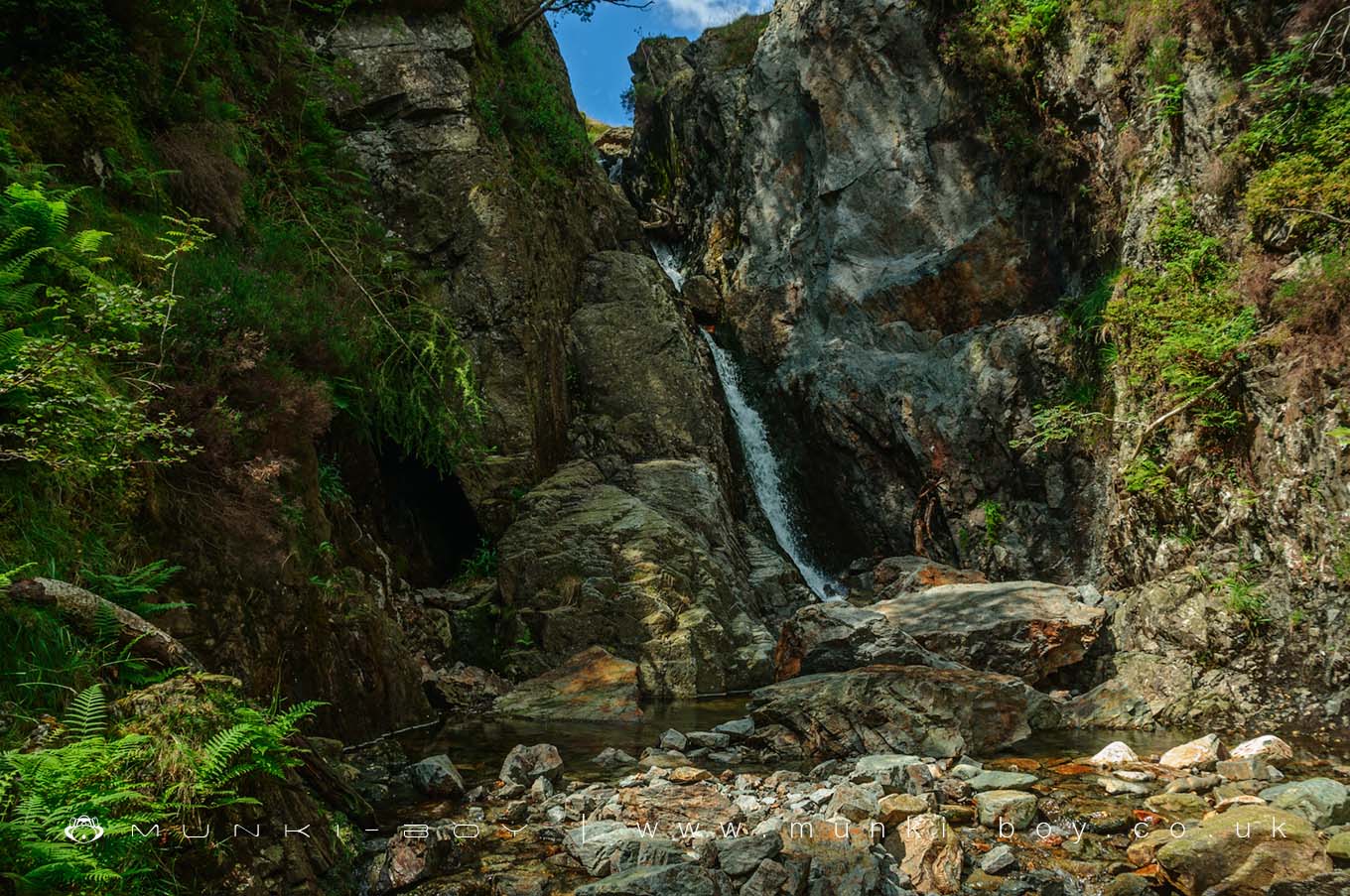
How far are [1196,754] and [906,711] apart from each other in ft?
7.50

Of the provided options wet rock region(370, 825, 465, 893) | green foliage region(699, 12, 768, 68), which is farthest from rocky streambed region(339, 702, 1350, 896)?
green foliage region(699, 12, 768, 68)

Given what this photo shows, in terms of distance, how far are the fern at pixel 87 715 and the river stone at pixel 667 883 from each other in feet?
7.42

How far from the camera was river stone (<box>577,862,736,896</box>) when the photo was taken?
12.1 feet

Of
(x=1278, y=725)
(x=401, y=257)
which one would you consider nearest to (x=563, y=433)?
(x=401, y=257)

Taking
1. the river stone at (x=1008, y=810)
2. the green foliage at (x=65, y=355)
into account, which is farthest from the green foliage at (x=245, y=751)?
the river stone at (x=1008, y=810)

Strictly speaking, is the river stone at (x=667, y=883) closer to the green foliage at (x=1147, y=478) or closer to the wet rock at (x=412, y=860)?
the wet rock at (x=412, y=860)

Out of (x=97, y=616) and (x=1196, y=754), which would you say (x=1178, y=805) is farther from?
(x=97, y=616)

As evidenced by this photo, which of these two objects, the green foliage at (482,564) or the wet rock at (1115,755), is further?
the green foliage at (482,564)

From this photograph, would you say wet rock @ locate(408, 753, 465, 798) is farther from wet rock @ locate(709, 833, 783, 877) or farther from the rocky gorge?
wet rock @ locate(709, 833, 783, 877)

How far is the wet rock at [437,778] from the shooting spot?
18.1ft

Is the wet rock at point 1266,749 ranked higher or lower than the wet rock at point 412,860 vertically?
lower

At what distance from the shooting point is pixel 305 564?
21.9 ft

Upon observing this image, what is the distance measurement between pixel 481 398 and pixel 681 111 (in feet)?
52.0

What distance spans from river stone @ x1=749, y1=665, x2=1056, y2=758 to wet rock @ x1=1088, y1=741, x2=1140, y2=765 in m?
0.88
